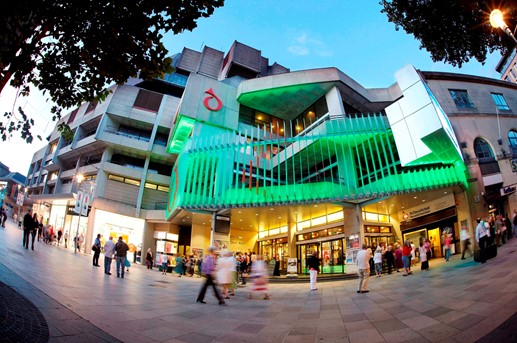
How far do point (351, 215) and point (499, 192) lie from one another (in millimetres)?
9674

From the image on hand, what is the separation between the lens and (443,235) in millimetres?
19422

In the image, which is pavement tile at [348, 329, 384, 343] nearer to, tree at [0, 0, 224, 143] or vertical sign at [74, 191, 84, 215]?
tree at [0, 0, 224, 143]

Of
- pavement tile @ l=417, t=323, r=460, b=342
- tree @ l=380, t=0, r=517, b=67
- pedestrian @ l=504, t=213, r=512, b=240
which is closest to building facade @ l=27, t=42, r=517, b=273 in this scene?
pedestrian @ l=504, t=213, r=512, b=240

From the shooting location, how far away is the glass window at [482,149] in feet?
64.2

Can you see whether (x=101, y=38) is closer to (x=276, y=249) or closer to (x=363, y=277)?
(x=363, y=277)

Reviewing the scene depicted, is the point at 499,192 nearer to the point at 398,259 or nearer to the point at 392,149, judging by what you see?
the point at 392,149

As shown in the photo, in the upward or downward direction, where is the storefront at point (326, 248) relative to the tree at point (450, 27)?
downward

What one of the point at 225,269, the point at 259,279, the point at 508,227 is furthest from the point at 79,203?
the point at 508,227

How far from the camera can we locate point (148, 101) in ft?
121

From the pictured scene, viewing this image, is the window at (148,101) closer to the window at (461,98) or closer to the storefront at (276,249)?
the storefront at (276,249)

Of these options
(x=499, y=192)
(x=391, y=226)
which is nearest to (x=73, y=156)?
(x=391, y=226)

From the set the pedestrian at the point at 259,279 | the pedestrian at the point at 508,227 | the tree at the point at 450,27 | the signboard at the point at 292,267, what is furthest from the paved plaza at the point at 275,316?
the signboard at the point at 292,267

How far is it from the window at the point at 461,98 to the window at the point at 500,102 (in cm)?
254

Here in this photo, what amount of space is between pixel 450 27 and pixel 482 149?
14747mm
